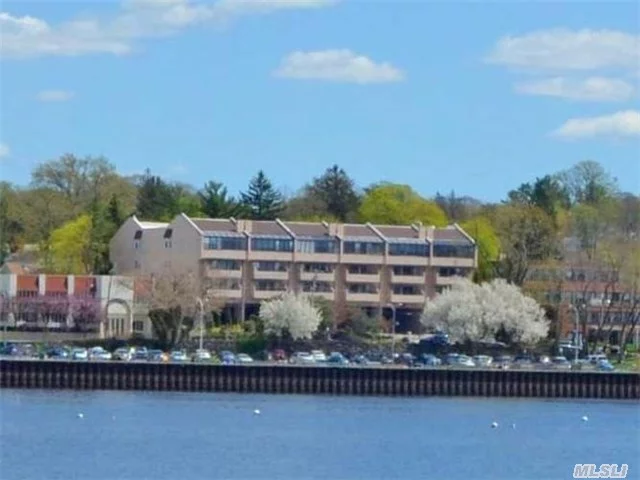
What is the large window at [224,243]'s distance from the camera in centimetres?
11450

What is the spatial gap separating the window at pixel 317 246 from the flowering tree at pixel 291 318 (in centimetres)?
986

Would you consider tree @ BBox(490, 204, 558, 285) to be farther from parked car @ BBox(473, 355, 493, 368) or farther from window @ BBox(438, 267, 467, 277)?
parked car @ BBox(473, 355, 493, 368)

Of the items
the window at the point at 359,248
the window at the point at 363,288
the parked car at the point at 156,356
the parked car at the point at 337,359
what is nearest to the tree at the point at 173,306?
the parked car at the point at 156,356

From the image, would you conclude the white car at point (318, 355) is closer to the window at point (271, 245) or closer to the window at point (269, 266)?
the window at point (269, 266)

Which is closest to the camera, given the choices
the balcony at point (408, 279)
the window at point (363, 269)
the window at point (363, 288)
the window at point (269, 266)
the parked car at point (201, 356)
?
the parked car at point (201, 356)

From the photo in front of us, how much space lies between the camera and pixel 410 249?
119062mm

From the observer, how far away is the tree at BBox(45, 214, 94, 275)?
121 m

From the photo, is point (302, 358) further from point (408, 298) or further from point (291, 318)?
point (408, 298)

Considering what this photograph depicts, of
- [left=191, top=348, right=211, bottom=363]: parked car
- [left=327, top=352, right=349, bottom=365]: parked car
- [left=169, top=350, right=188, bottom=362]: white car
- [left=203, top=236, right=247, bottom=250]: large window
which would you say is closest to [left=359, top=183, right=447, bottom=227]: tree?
[left=203, top=236, right=247, bottom=250]: large window

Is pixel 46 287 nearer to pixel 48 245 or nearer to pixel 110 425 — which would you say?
pixel 48 245

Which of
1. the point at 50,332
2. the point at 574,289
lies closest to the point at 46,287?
the point at 50,332

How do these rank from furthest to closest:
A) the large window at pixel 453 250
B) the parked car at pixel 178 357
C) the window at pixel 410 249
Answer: the large window at pixel 453 250
the window at pixel 410 249
the parked car at pixel 178 357

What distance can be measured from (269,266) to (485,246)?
15245 millimetres

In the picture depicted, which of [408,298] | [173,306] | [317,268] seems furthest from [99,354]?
[408,298]
